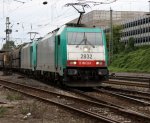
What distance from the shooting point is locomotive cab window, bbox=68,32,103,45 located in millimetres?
20312

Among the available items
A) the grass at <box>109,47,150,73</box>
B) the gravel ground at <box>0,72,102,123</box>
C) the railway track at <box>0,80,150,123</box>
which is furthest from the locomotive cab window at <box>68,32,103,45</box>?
the grass at <box>109,47,150,73</box>

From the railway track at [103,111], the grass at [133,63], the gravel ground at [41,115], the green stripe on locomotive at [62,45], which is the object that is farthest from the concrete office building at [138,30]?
the gravel ground at [41,115]

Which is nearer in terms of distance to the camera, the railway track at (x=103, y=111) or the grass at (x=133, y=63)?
the railway track at (x=103, y=111)

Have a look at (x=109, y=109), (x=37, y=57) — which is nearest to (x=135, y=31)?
(x=37, y=57)

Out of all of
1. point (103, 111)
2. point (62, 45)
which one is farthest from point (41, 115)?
point (62, 45)

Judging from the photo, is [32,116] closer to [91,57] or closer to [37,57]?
[91,57]

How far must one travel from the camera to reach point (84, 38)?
67.4 ft

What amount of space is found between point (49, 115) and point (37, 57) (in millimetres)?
17442

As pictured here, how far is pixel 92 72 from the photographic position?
2002 centimetres

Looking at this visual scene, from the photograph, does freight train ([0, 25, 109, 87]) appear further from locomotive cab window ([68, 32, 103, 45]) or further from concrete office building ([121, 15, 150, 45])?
concrete office building ([121, 15, 150, 45])

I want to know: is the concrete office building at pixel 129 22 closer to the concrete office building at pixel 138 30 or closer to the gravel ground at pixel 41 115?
the concrete office building at pixel 138 30

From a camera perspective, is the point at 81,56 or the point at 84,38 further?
the point at 84,38

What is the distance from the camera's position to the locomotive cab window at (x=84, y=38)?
20312 millimetres

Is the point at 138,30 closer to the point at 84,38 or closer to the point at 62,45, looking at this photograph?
the point at 84,38
